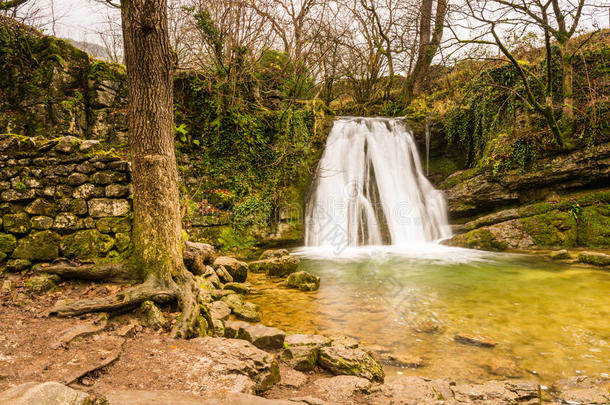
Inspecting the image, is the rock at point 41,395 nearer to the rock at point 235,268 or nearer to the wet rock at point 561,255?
the rock at point 235,268

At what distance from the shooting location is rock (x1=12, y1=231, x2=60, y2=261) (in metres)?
3.68

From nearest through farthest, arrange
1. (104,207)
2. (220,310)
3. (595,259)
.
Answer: (104,207) < (220,310) < (595,259)

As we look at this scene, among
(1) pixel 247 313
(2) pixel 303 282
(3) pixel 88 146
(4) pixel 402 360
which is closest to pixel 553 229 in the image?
(2) pixel 303 282

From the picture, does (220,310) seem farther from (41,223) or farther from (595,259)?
(595,259)

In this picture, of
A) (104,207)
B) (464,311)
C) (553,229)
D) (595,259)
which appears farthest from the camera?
(553,229)

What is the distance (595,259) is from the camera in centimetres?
740

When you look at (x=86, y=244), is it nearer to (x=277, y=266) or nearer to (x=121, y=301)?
(x=121, y=301)

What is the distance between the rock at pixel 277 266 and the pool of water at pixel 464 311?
0.31 meters

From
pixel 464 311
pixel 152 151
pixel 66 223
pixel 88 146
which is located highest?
pixel 88 146

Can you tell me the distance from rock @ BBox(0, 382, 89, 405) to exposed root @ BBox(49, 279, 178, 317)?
1.62 meters

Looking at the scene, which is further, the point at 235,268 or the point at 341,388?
the point at 235,268

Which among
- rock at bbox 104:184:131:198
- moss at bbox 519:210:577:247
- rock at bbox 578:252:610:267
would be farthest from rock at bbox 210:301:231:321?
moss at bbox 519:210:577:247

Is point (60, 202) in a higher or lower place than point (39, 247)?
higher

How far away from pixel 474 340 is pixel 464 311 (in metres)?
1.14
